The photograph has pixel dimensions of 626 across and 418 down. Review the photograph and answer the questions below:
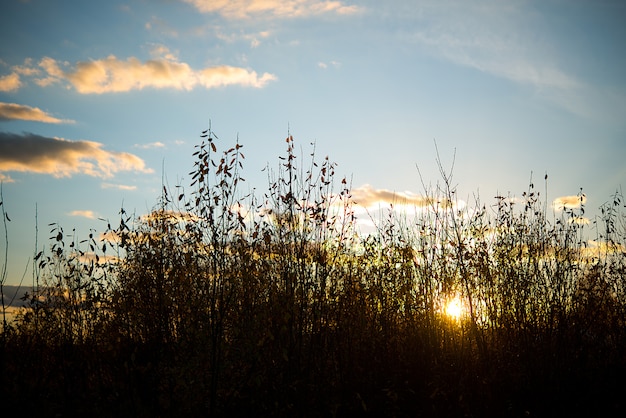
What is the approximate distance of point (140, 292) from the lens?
5.81m

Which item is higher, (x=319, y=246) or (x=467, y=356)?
(x=319, y=246)

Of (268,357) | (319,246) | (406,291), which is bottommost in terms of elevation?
(268,357)

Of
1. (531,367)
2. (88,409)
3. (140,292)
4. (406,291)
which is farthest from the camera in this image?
(406,291)

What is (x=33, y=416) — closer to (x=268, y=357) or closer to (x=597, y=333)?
(x=268, y=357)

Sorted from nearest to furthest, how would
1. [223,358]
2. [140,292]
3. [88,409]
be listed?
[223,358], [88,409], [140,292]

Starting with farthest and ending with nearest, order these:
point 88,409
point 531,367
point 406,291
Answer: point 406,291, point 531,367, point 88,409

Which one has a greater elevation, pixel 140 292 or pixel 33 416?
pixel 140 292

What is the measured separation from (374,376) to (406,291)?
129 cm

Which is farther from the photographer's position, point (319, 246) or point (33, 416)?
point (319, 246)

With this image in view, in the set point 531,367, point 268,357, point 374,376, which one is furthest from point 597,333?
point 268,357

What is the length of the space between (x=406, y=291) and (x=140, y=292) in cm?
361

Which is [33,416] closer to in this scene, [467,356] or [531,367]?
[467,356]

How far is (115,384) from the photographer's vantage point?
5227mm

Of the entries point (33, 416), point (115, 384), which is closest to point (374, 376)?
point (115, 384)
